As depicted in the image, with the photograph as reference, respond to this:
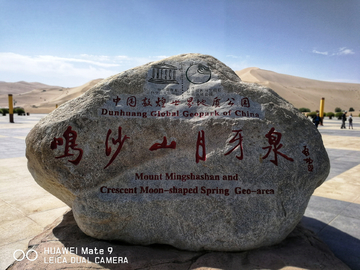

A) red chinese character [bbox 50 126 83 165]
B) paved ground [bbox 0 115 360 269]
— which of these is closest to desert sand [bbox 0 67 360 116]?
paved ground [bbox 0 115 360 269]

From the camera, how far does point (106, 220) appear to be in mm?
2818

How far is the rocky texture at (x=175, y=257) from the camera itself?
2547mm

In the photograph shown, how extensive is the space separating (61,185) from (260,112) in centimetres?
256

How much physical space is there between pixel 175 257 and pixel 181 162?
3.40ft

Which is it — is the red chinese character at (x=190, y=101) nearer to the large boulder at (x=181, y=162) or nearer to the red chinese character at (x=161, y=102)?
the large boulder at (x=181, y=162)

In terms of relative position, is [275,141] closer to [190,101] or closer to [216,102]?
[216,102]

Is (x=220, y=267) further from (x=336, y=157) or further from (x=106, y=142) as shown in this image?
(x=336, y=157)

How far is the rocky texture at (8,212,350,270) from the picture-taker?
100 inches

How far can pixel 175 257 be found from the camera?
2.69m

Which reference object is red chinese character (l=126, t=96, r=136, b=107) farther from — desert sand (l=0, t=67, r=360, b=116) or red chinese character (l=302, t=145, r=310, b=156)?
desert sand (l=0, t=67, r=360, b=116)

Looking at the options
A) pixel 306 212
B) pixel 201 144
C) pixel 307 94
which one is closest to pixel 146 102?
pixel 201 144

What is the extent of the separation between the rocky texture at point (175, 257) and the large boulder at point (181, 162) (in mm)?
104

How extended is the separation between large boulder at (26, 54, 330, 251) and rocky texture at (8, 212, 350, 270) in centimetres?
10

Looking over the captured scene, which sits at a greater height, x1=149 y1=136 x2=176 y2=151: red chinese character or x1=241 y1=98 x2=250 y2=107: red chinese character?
x1=241 y1=98 x2=250 y2=107: red chinese character
